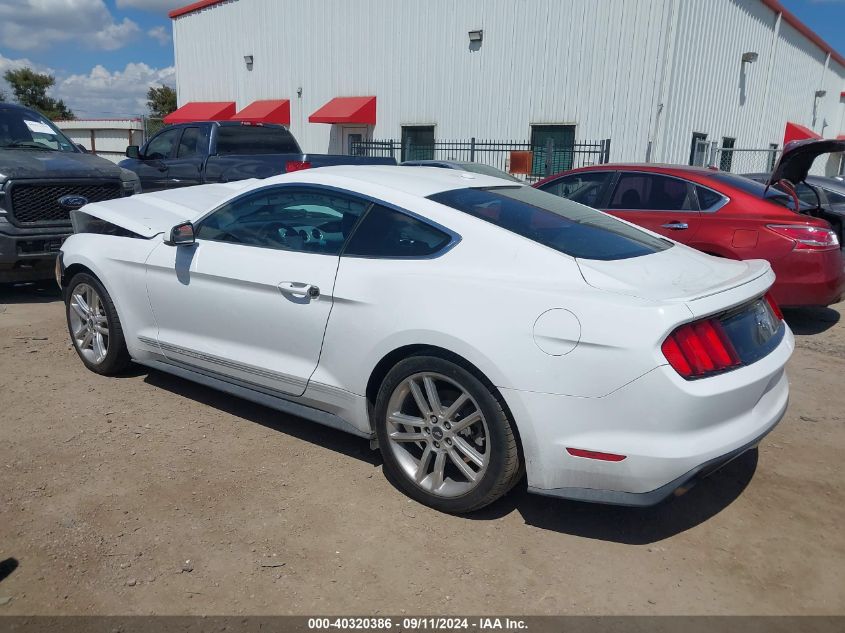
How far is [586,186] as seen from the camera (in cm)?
721

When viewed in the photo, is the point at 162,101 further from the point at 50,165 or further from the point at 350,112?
the point at 50,165

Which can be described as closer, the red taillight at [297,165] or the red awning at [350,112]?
the red taillight at [297,165]

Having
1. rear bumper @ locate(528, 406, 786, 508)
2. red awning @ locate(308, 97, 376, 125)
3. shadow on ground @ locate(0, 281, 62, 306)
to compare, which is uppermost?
red awning @ locate(308, 97, 376, 125)

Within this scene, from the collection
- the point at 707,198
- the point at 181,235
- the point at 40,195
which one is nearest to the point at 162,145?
the point at 40,195

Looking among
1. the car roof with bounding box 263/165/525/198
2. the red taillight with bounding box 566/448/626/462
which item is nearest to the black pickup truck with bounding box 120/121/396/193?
the car roof with bounding box 263/165/525/198

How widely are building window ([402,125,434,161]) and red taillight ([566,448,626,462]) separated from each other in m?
17.2

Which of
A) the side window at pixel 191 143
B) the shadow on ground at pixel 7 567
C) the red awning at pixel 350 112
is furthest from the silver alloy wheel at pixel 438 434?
the red awning at pixel 350 112

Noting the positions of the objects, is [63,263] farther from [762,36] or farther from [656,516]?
[762,36]

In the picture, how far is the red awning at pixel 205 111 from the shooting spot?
24.8 metres

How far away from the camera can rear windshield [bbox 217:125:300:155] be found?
994 cm

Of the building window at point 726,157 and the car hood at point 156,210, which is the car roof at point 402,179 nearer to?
the car hood at point 156,210

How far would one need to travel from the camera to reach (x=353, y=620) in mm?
2465

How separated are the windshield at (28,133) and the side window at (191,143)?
1.96 metres

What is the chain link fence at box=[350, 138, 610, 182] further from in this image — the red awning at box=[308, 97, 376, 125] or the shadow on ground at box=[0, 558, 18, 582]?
the shadow on ground at box=[0, 558, 18, 582]
